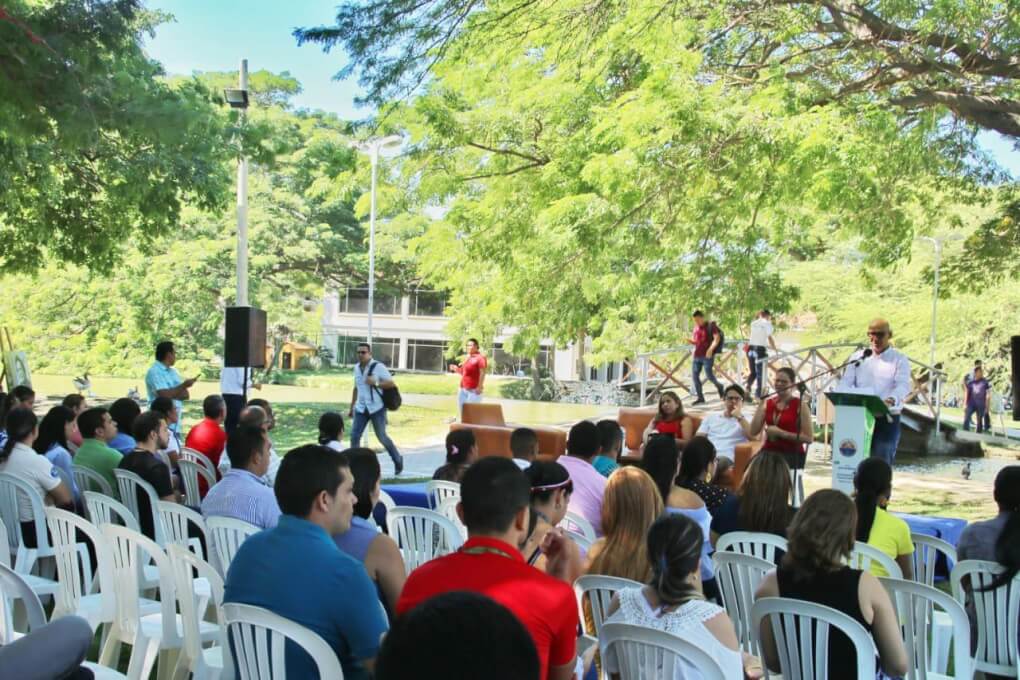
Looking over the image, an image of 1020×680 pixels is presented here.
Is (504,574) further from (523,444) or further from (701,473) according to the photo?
(523,444)

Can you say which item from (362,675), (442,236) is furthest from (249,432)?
(442,236)

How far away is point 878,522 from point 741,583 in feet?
3.32

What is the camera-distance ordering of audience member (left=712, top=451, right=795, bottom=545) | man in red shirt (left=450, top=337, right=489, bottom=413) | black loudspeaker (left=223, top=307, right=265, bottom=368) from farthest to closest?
man in red shirt (left=450, top=337, right=489, bottom=413) < black loudspeaker (left=223, top=307, right=265, bottom=368) < audience member (left=712, top=451, right=795, bottom=545)

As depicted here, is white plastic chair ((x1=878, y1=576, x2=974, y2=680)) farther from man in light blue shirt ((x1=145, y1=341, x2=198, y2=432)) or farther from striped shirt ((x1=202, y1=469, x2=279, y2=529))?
man in light blue shirt ((x1=145, y1=341, x2=198, y2=432))

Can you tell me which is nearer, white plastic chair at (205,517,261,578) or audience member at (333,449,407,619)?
audience member at (333,449,407,619)

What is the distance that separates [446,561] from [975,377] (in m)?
23.1

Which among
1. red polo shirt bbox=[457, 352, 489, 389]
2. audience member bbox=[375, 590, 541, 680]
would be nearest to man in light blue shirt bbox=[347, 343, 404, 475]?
red polo shirt bbox=[457, 352, 489, 389]

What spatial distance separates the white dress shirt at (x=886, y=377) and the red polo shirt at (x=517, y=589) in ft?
22.3

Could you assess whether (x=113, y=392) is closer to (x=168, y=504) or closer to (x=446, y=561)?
(x=168, y=504)

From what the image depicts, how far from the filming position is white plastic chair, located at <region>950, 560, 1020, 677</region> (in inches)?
162

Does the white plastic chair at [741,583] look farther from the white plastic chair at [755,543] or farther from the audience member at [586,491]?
the audience member at [586,491]

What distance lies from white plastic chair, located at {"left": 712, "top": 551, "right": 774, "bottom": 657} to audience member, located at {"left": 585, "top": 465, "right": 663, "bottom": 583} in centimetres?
37

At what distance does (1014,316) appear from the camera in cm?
3166

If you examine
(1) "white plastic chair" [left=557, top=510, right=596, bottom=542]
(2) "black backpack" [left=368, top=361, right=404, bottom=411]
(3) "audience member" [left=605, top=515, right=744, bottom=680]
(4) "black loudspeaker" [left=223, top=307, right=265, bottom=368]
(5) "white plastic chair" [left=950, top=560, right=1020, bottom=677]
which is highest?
(4) "black loudspeaker" [left=223, top=307, right=265, bottom=368]
